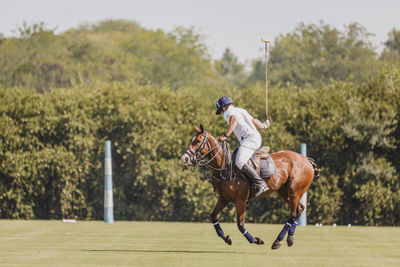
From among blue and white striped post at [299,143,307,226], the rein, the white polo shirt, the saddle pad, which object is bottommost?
blue and white striped post at [299,143,307,226]

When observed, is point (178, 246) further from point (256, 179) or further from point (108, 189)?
point (108, 189)

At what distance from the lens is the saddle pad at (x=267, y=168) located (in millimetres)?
12828

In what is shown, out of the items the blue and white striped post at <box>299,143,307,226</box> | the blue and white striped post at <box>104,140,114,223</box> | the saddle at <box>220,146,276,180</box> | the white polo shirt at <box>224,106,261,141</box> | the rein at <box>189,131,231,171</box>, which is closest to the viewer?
the rein at <box>189,131,231,171</box>

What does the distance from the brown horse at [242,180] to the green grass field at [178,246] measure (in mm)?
444

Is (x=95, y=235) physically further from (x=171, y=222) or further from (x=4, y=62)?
(x=4, y=62)

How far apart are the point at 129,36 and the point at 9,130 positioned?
55.1 m

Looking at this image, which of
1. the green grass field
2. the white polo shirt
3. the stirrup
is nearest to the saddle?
the stirrup

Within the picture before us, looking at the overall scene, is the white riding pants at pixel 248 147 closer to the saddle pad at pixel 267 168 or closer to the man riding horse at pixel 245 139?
the man riding horse at pixel 245 139

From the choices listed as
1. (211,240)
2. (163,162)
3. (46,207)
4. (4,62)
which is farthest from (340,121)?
(4,62)

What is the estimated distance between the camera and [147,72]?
6462 centimetres

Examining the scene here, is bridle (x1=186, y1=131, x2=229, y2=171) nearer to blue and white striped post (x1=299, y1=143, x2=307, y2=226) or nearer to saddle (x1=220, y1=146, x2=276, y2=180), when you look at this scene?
saddle (x1=220, y1=146, x2=276, y2=180)

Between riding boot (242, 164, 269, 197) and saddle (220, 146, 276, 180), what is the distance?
0.40 ft

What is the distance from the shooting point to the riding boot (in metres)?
12.5

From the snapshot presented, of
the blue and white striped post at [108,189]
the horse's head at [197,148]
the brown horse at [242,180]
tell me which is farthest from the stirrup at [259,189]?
the blue and white striped post at [108,189]
